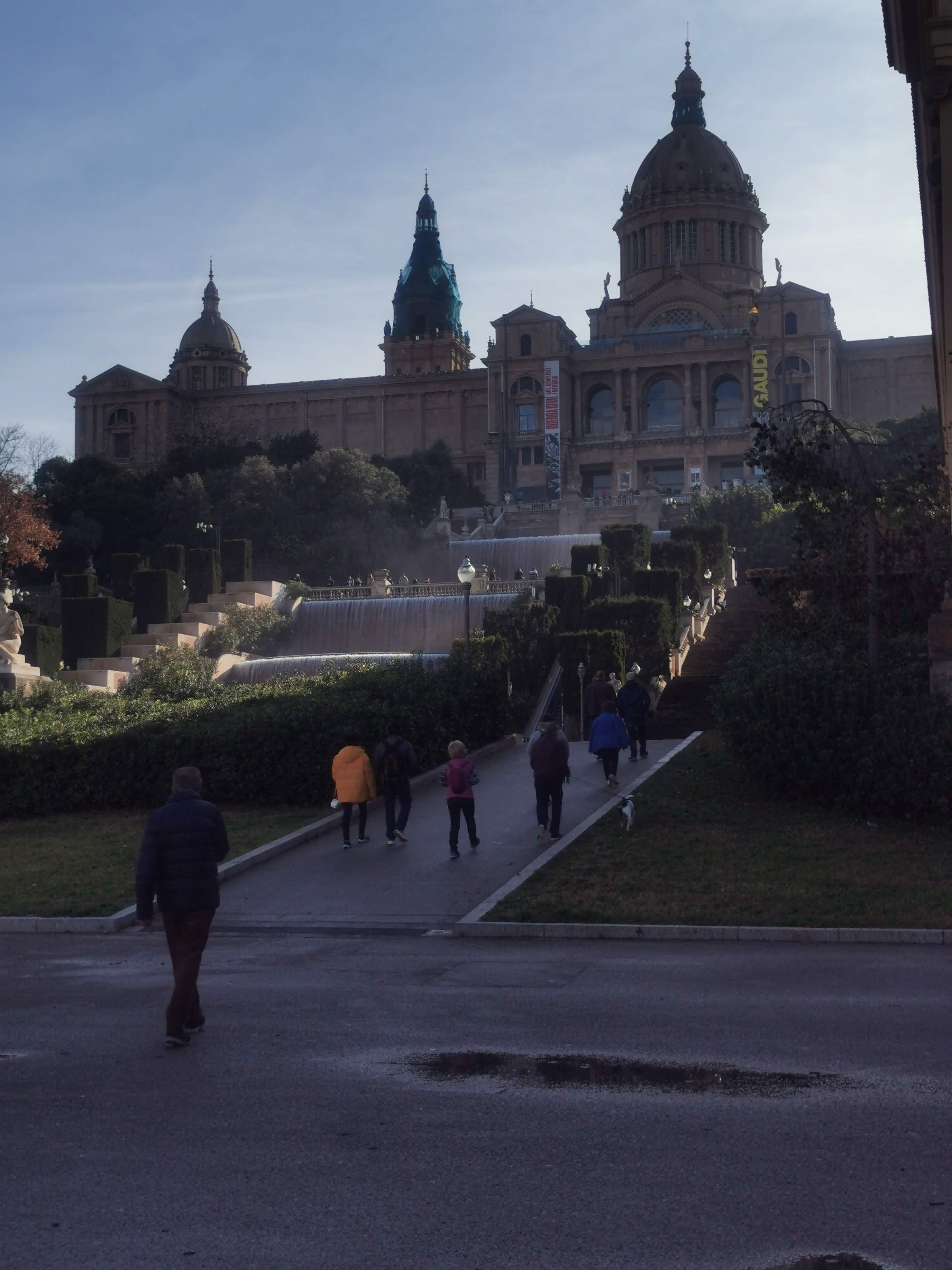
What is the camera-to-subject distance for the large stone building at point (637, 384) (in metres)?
97.6

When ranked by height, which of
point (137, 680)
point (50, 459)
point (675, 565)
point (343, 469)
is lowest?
point (137, 680)

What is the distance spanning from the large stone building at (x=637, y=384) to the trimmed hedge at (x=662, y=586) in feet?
151

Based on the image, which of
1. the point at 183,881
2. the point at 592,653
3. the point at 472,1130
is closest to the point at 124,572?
the point at 592,653

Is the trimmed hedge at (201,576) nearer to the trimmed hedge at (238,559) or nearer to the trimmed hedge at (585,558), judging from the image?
the trimmed hedge at (238,559)

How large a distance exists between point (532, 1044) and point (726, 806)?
10644 millimetres

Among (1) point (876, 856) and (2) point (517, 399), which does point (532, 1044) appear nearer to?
(1) point (876, 856)

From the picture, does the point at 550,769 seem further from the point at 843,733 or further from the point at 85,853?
the point at 85,853

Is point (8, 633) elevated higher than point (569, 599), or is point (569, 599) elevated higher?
point (569, 599)

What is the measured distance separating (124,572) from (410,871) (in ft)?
123

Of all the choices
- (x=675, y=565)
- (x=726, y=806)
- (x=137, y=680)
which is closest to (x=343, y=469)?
(x=675, y=565)

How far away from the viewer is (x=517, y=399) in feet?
342

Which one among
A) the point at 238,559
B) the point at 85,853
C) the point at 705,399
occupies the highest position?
the point at 705,399

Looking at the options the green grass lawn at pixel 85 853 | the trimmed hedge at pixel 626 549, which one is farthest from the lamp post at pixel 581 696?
the trimmed hedge at pixel 626 549

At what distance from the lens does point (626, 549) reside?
145ft
